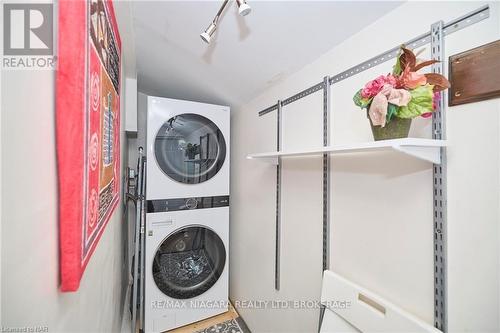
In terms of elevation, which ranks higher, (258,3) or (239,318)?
(258,3)

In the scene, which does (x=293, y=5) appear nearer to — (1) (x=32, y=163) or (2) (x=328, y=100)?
(2) (x=328, y=100)

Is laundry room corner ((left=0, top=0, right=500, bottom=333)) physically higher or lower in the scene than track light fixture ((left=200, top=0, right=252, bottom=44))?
lower

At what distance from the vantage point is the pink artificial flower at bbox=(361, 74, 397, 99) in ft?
2.28

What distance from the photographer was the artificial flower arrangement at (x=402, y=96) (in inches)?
25.1

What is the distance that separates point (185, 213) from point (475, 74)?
1.90 metres

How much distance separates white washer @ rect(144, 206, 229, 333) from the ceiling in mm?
1235

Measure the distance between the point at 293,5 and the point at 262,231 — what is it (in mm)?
1501

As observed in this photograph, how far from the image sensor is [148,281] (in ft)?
5.71

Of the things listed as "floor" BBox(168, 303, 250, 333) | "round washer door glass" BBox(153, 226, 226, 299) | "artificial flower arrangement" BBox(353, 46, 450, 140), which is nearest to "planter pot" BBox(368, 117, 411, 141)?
"artificial flower arrangement" BBox(353, 46, 450, 140)

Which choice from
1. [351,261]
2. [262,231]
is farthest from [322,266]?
[262,231]

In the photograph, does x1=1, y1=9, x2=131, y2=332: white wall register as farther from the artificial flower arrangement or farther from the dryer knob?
the dryer knob

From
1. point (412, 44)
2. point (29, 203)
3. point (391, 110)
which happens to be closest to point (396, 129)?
point (391, 110)

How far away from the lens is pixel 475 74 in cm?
65

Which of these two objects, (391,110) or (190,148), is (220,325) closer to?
(190,148)
